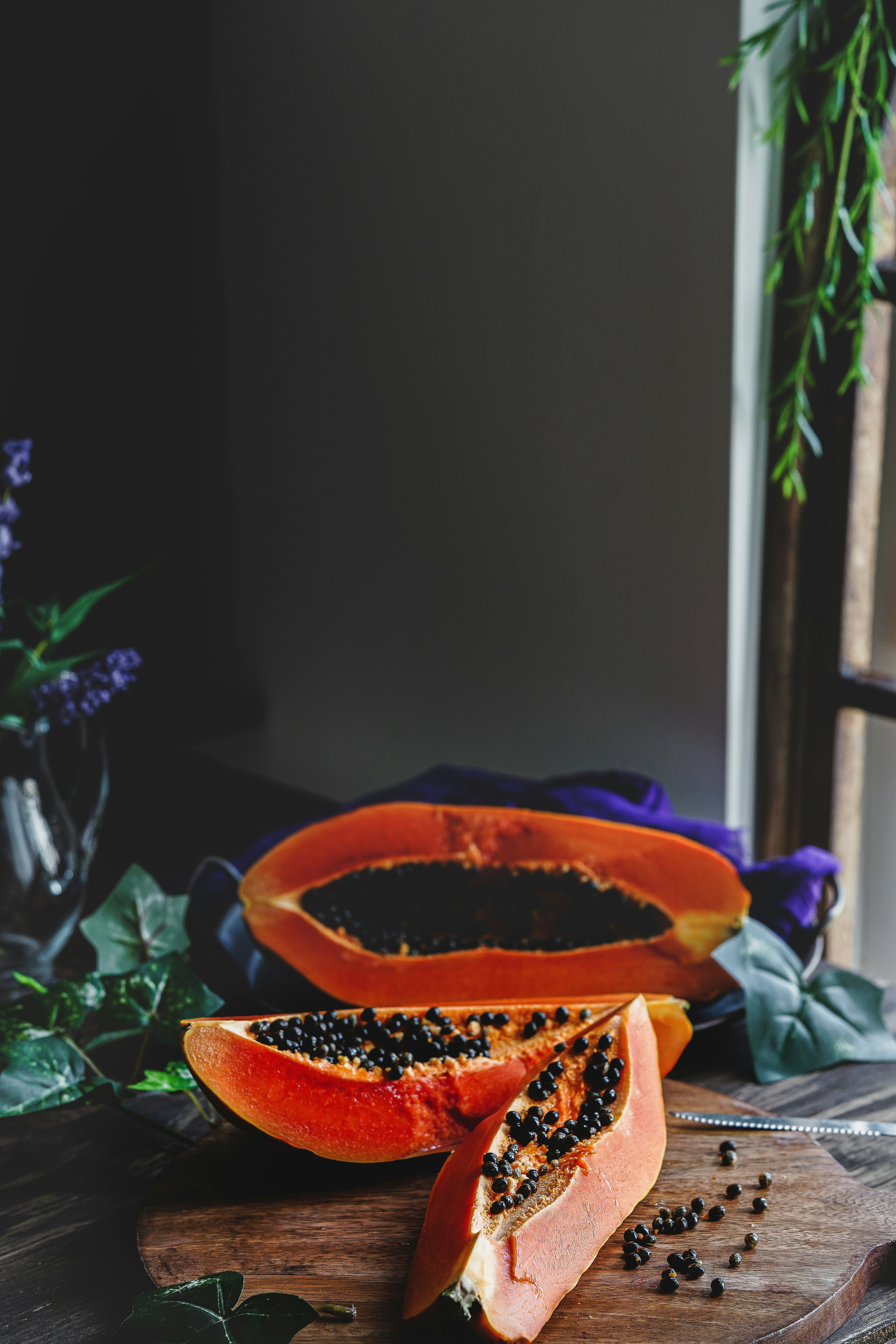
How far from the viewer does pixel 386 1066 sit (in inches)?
29.5

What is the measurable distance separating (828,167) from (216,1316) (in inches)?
39.3

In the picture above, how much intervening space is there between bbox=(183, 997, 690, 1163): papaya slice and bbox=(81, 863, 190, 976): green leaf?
0.53ft

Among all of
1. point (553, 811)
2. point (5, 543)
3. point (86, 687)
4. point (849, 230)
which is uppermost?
point (849, 230)

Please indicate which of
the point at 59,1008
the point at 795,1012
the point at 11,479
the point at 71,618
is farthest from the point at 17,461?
the point at 795,1012

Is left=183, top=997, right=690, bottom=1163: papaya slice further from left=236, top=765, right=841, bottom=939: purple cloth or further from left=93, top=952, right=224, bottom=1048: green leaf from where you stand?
left=236, top=765, right=841, bottom=939: purple cloth

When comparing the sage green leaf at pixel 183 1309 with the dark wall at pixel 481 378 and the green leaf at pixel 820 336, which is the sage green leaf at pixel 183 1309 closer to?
the dark wall at pixel 481 378

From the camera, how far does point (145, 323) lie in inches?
73.5

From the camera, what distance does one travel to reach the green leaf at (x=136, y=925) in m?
0.90

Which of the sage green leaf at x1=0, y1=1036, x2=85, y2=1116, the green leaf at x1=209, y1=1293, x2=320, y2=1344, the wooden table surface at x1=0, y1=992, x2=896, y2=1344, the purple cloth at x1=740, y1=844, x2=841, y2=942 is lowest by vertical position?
the wooden table surface at x1=0, y1=992, x2=896, y2=1344

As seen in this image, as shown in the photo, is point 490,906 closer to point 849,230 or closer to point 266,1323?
point 266,1323

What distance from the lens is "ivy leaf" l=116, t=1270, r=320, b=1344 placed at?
0.56 m

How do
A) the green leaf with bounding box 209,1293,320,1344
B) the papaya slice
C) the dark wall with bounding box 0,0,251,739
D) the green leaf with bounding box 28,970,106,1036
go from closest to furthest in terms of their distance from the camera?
1. the green leaf with bounding box 209,1293,320,1344
2. the papaya slice
3. the green leaf with bounding box 28,970,106,1036
4. the dark wall with bounding box 0,0,251,739

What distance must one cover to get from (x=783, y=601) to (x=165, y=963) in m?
0.69

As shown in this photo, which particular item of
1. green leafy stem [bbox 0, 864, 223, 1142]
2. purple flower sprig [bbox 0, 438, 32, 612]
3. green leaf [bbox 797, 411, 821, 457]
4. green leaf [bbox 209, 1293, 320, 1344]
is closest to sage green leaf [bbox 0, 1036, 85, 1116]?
green leafy stem [bbox 0, 864, 223, 1142]
